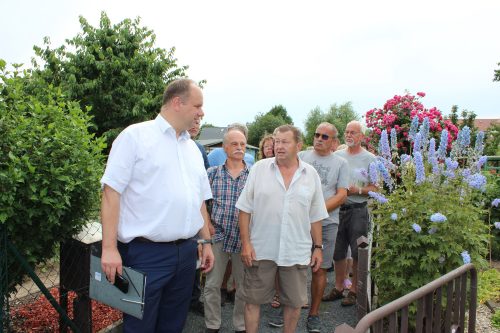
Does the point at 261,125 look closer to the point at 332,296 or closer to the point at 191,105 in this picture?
the point at 332,296

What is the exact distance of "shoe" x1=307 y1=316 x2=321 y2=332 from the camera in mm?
3850

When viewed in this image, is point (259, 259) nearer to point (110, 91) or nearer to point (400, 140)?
point (400, 140)

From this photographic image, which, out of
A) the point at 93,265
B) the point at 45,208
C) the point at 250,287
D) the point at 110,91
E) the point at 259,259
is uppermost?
the point at 110,91

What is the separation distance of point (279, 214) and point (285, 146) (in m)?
0.55

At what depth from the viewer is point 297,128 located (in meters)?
3.40

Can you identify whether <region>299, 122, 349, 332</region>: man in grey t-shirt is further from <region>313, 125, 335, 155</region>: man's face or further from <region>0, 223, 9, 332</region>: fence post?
<region>0, 223, 9, 332</region>: fence post

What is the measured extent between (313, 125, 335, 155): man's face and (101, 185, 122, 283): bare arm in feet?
Answer: 8.26

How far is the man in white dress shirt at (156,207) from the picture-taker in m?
2.25

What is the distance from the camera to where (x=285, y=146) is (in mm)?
3256

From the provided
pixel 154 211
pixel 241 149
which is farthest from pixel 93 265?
pixel 241 149

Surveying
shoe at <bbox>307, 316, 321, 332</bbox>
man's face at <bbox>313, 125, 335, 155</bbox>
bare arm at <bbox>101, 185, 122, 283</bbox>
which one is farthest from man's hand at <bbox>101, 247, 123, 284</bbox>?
man's face at <bbox>313, 125, 335, 155</bbox>

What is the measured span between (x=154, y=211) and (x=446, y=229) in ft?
7.95

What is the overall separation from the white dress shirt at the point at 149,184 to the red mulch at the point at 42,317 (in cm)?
152

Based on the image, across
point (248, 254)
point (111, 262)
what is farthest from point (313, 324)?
point (111, 262)
